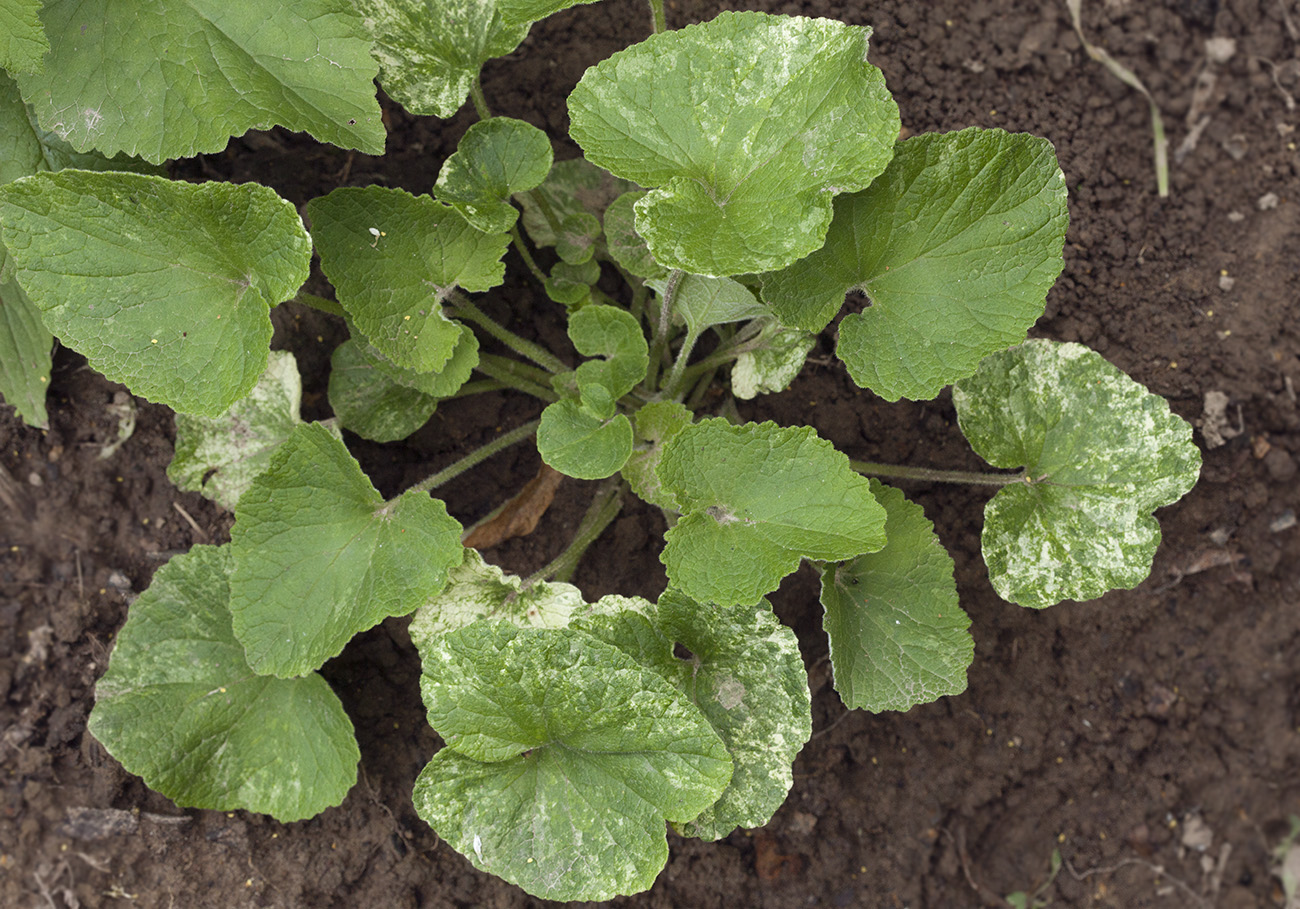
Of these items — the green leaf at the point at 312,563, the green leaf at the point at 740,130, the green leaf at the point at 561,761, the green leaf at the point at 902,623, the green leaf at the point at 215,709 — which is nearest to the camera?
the green leaf at the point at 740,130

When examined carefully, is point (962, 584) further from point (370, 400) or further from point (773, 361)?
point (370, 400)

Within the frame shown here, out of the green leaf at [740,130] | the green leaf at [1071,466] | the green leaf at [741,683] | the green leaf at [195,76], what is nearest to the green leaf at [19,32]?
the green leaf at [195,76]

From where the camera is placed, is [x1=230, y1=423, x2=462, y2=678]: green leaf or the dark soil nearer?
[x1=230, y1=423, x2=462, y2=678]: green leaf

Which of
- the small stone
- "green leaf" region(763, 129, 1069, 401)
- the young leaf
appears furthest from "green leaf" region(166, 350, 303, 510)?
the small stone

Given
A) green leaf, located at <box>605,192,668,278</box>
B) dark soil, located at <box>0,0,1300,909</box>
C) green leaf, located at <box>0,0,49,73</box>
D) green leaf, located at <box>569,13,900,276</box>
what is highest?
green leaf, located at <box>0,0,49,73</box>

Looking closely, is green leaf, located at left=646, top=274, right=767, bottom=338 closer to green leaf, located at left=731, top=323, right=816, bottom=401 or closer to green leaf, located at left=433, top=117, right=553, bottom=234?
green leaf, located at left=731, top=323, right=816, bottom=401

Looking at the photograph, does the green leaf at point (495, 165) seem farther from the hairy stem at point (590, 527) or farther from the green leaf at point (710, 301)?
the hairy stem at point (590, 527)

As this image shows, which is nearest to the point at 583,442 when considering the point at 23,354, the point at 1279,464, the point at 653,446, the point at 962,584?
the point at 653,446
